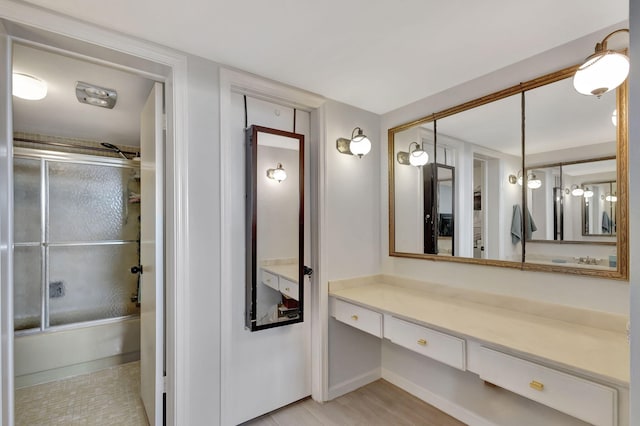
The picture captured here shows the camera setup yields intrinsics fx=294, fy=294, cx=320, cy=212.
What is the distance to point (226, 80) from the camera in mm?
1821

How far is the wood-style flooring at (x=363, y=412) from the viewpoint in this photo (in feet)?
6.56

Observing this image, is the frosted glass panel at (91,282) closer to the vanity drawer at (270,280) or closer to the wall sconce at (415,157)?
the vanity drawer at (270,280)

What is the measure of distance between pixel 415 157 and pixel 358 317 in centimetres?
131

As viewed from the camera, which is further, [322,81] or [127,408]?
[127,408]

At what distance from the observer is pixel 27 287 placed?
2.74 m

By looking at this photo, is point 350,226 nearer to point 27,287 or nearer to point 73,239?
point 73,239

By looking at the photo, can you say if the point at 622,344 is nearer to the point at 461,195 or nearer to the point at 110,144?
the point at 461,195

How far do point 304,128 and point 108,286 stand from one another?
2647 millimetres

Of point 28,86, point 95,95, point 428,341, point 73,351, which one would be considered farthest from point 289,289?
point 73,351

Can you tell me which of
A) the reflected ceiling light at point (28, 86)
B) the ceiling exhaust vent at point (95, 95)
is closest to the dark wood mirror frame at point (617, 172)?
the ceiling exhaust vent at point (95, 95)

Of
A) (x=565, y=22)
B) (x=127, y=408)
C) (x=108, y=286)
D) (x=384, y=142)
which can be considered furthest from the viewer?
(x=108, y=286)

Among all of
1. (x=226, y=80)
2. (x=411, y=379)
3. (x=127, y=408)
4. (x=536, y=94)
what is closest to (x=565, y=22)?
(x=536, y=94)

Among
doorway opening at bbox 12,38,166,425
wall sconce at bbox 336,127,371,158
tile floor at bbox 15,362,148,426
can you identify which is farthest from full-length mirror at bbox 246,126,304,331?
tile floor at bbox 15,362,148,426

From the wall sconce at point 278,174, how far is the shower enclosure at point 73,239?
2.00 m
